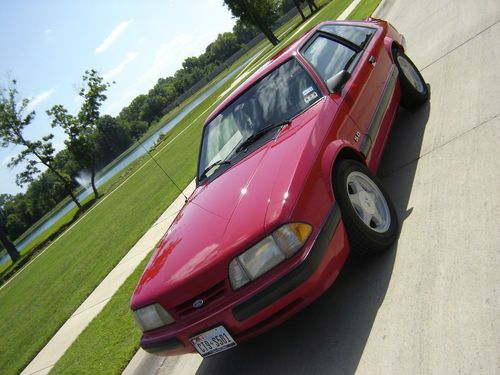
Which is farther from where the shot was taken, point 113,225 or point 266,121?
point 113,225

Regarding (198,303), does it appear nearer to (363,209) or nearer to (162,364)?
(363,209)

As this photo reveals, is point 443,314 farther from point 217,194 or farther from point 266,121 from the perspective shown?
point 266,121

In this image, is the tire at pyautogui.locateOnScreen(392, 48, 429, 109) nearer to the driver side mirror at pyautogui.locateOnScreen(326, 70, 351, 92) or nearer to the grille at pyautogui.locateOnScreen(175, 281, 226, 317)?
the driver side mirror at pyautogui.locateOnScreen(326, 70, 351, 92)

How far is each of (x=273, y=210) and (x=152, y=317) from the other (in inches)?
46.4

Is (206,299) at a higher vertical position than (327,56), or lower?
lower

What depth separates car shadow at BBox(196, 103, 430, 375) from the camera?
265 centimetres

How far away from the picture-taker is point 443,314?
2.37 metres

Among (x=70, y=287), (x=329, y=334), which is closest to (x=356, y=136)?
(x=329, y=334)

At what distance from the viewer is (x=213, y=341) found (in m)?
2.75

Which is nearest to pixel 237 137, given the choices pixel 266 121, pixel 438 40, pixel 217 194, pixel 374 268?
pixel 266 121

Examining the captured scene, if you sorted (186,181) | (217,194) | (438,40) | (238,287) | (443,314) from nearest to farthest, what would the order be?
1. (443,314)
2. (238,287)
3. (217,194)
4. (438,40)
5. (186,181)

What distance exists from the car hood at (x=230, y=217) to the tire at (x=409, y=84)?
198cm

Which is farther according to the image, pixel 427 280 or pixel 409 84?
pixel 409 84

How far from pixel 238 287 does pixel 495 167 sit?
213 centimetres
